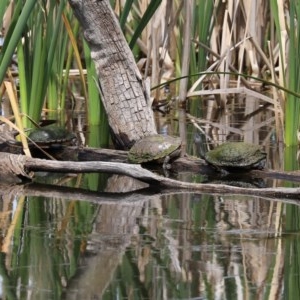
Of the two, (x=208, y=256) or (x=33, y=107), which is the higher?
(x=33, y=107)

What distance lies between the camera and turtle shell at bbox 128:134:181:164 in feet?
16.1

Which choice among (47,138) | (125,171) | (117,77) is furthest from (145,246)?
(117,77)

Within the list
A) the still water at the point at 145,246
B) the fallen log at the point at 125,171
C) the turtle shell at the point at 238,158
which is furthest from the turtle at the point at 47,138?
the turtle shell at the point at 238,158

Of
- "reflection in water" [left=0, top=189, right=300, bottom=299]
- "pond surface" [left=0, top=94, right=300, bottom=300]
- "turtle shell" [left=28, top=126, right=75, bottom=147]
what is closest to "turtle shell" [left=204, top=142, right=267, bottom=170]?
"pond surface" [left=0, top=94, right=300, bottom=300]

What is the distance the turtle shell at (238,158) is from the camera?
4738mm

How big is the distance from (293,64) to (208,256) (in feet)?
7.72

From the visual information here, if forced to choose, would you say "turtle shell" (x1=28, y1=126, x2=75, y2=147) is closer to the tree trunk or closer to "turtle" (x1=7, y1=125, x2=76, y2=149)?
"turtle" (x1=7, y1=125, x2=76, y2=149)

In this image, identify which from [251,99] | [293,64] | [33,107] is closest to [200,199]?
[293,64]

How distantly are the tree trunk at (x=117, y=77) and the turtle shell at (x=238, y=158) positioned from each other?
0.70 meters

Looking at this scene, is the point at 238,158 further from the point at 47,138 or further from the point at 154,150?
the point at 47,138

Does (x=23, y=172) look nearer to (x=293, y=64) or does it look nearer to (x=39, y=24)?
(x=39, y=24)

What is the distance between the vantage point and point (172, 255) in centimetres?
301

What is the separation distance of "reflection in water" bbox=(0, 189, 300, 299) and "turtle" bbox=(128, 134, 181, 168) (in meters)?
0.83

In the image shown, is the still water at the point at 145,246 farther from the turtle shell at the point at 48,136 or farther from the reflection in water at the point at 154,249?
the turtle shell at the point at 48,136
